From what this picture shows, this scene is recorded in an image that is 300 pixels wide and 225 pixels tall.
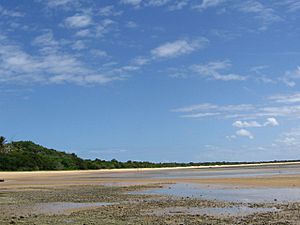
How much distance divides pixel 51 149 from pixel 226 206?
3595 inches

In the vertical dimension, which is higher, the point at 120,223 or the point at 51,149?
the point at 51,149

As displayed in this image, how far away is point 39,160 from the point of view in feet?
298

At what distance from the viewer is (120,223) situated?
49.1 ft

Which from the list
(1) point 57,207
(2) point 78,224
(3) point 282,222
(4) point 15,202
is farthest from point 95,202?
(3) point 282,222

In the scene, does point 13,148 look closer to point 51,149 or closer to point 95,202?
point 51,149

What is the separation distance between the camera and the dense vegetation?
278 ft

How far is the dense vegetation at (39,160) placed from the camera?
8488cm

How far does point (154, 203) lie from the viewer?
70.0ft

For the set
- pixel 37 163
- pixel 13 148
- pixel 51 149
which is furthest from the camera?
pixel 51 149

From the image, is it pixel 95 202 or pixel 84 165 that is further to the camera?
pixel 84 165

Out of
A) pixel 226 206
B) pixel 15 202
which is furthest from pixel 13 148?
pixel 226 206

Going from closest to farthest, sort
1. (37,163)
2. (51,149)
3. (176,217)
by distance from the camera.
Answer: (176,217), (37,163), (51,149)

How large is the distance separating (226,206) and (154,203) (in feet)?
11.2

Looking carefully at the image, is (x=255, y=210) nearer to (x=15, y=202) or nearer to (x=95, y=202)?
(x=95, y=202)
